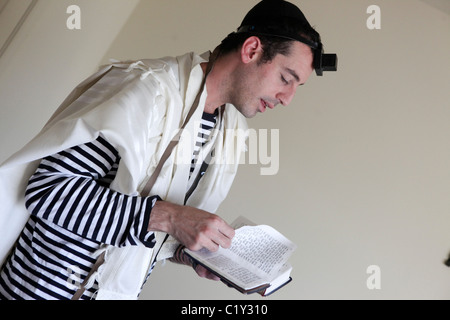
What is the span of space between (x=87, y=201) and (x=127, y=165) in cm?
9

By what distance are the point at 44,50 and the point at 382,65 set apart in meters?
1.24

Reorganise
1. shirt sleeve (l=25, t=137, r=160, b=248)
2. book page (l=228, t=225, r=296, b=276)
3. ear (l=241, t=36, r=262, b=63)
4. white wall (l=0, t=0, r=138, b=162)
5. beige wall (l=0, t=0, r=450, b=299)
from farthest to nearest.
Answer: beige wall (l=0, t=0, r=450, b=299), white wall (l=0, t=0, r=138, b=162), ear (l=241, t=36, r=262, b=63), book page (l=228, t=225, r=296, b=276), shirt sleeve (l=25, t=137, r=160, b=248)

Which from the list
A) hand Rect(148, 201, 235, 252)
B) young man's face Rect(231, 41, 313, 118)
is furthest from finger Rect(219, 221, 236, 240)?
young man's face Rect(231, 41, 313, 118)

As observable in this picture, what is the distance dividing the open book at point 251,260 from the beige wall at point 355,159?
811 millimetres

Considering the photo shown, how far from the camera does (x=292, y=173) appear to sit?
6.18 feet

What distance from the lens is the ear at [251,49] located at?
1.11m

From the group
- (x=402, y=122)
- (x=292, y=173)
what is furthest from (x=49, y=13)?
(x=402, y=122)

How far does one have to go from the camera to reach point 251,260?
97 cm

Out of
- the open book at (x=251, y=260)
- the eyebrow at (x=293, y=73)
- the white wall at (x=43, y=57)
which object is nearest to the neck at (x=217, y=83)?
the eyebrow at (x=293, y=73)

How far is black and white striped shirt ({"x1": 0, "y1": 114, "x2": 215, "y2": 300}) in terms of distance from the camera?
83 centimetres

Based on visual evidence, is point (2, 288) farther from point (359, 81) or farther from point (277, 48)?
point (359, 81)

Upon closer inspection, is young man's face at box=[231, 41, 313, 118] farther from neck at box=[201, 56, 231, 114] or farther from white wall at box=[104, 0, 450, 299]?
white wall at box=[104, 0, 450, 299]

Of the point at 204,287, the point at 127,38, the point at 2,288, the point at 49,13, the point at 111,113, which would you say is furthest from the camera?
the point at 127,38

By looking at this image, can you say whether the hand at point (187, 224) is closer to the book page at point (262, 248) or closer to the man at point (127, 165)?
the man at point (127, 165)
